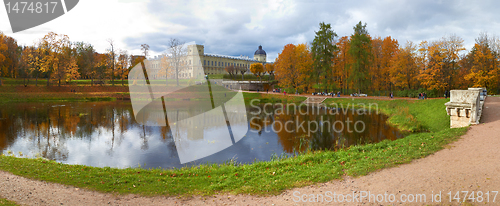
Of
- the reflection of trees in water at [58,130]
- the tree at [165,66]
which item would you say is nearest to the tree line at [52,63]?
the tree at [165,66]

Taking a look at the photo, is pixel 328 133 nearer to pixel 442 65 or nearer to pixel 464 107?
pixel 464 107

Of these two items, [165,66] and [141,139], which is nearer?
[141,139]

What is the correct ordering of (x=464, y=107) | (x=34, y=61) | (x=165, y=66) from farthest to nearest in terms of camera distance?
(x=165, y=66) → (x=34, y=61) → (x=464, y=107)

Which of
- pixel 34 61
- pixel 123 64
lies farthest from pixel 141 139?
pixel 34 61

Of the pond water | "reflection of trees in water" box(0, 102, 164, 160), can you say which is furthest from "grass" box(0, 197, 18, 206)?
"reflection of trees in water" box(0, 102, 164, 160)

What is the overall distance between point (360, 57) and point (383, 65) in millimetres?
5792

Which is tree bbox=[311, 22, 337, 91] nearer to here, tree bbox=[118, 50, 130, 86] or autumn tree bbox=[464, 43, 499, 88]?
autumn tree bbox=[464, 43, 499, 88]

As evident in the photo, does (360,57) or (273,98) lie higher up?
(360,57)

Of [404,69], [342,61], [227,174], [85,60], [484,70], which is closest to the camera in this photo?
[227,174]

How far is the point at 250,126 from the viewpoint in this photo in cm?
2155

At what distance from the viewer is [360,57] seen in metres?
39.1

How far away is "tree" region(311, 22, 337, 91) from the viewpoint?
142 feet

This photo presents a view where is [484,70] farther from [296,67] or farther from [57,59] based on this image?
[57,59]

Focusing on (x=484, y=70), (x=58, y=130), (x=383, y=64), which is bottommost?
(x=58, y=130)
